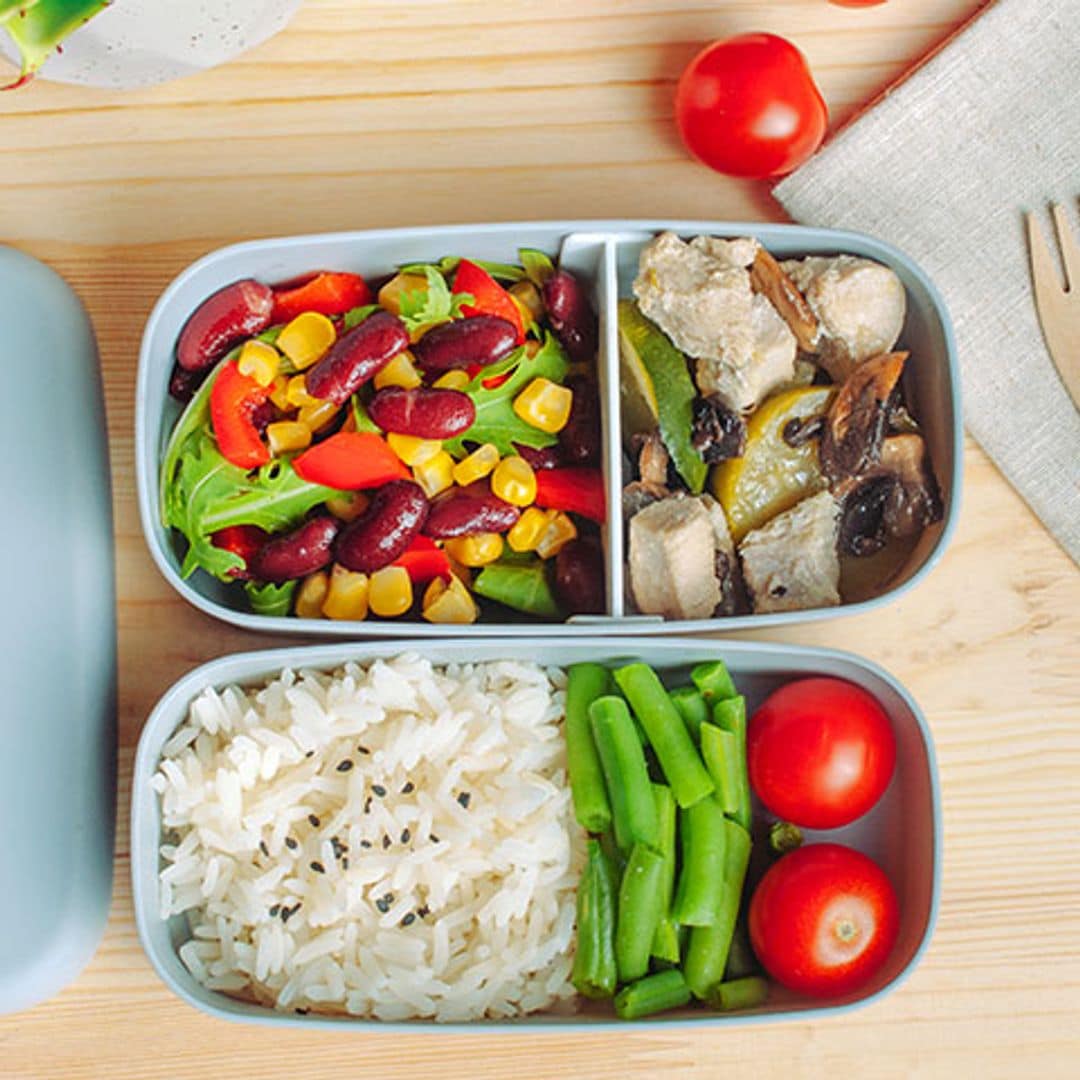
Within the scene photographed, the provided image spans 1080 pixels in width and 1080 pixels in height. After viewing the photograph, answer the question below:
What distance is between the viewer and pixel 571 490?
182 cm

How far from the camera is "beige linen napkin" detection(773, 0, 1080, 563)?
1870mm

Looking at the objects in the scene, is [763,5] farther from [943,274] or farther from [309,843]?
[309,843]

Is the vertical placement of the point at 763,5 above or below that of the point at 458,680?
above

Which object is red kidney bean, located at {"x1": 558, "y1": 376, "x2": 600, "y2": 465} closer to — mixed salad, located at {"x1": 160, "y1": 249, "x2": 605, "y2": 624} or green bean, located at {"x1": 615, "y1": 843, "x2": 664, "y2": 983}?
mixed salad, located at {"x1": 160, "y1": 249, "x2": 605, "y2": 624}

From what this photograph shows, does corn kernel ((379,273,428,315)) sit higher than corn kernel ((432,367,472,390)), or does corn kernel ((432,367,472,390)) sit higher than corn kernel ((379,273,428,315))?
corn kernel ((379,273,428,315))

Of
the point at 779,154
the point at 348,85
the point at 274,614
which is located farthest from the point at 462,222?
the point at 274,614

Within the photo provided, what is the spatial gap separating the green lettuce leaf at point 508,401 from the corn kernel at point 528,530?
0.30 ft

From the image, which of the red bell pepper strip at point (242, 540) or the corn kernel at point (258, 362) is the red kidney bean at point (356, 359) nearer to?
the corn kernel at point (258, 362)

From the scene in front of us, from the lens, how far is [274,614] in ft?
5.83

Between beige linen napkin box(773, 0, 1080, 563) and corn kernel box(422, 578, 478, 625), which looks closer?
corn kernel box(422, 578, 478, 625)

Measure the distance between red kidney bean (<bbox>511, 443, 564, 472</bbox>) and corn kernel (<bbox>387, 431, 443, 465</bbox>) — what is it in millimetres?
125

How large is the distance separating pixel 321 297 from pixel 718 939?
3.28 feet

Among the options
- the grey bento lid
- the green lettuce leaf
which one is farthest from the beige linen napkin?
the grey bento lid

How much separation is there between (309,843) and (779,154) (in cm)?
113
